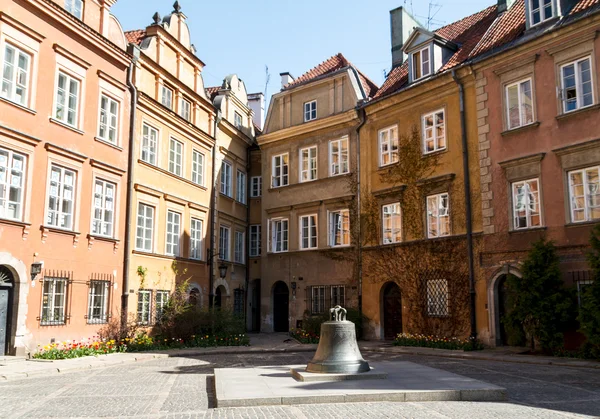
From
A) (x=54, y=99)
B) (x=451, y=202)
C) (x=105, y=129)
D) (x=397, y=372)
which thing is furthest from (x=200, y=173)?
(x=397, y=372)

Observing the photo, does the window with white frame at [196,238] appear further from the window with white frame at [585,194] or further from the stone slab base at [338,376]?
the window with white frame at [585,194]

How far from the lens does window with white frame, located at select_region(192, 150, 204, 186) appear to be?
84.5ft

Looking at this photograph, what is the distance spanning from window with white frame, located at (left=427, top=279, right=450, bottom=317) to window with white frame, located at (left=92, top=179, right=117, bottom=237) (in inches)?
463

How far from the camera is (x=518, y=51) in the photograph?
64.5 feet

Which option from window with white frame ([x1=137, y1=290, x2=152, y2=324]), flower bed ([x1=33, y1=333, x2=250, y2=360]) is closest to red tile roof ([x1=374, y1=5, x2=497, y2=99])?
flower bed ([x1=33, y1=333, x2=250, y2=360])

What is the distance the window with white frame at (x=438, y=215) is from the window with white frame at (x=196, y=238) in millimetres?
9987

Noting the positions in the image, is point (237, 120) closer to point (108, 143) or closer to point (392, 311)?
point (108, 143)

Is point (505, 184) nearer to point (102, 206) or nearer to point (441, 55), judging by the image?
point (441, 55)

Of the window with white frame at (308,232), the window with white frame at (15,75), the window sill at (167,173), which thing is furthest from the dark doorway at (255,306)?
the window with white frame at (15,75)

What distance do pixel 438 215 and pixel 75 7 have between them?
1460 cm

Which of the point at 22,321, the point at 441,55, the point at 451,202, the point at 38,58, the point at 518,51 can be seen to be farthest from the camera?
the point at 441,55

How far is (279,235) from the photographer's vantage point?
28562 millimetres

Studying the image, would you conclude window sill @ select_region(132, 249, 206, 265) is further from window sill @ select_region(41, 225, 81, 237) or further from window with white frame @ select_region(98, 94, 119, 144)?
window with white frame @ select_region(98, 94, 119, 144)

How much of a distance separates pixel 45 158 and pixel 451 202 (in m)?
13.8
